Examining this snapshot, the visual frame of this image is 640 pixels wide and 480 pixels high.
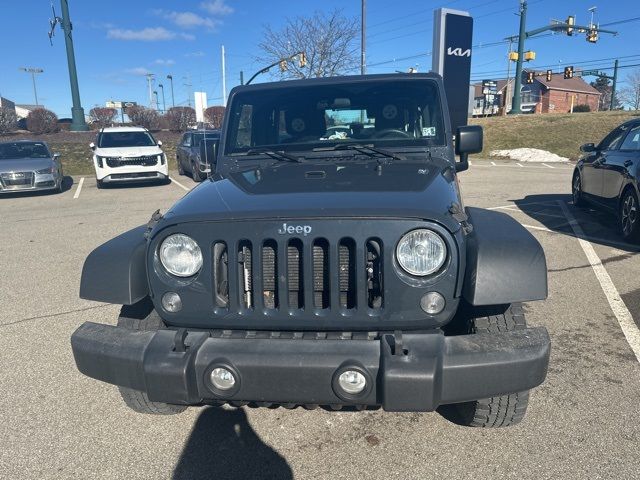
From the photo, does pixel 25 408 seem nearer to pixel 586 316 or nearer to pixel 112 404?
pixel 112 404

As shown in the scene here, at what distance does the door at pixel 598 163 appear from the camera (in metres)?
7.55

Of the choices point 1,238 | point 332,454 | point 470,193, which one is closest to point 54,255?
point 1,238

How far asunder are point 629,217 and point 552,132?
2402cm

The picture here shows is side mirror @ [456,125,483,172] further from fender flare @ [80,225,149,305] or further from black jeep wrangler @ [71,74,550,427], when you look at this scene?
fender flare @ [80,225,149,305]

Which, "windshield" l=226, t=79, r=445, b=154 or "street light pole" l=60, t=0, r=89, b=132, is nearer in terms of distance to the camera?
"windshield" l=226, t=79, r=445, b=154

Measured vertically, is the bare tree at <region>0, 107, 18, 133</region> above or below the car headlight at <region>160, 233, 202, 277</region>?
above

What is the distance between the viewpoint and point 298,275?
238 centimetres

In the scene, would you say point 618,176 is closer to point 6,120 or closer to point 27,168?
point 27,168

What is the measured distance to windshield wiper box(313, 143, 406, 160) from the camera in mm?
3490

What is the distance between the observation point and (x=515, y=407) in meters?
2.64

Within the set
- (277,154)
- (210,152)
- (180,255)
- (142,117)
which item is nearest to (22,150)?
(210,152)

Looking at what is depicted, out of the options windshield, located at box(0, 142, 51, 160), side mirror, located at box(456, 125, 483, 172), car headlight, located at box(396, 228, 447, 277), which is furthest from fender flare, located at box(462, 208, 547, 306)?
windshield, located at box(0, 142, 51, 160)

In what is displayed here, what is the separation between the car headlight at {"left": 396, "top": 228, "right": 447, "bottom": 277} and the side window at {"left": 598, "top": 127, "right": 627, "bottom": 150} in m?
6.49

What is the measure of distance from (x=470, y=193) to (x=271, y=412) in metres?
10.0
